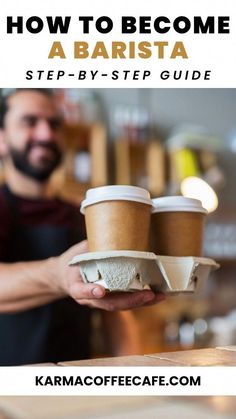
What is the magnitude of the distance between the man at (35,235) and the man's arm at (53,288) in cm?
1

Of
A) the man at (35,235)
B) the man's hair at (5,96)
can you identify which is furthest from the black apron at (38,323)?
the man's hair at (5,96)

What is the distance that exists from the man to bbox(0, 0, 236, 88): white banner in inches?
9.3

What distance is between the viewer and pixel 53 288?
2.88 feet

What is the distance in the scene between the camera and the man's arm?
0.73 metres

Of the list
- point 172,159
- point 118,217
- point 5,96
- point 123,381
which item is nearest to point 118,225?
point 118,217

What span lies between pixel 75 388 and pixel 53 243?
0.46 metres

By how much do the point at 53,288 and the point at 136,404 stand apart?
310 mm

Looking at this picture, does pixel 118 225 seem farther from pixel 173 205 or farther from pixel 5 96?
pixel 5 96

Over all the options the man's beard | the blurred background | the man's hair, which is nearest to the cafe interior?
the blurred background

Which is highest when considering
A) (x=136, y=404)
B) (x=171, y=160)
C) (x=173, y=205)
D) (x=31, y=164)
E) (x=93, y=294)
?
(x=171, y=160)

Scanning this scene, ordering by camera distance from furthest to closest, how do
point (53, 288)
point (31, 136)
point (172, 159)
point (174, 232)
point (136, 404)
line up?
1. point (172, 159)
2. point (31, 136)
3. point (53, 288)
4. point (174, 232)
5. point (136, 404)

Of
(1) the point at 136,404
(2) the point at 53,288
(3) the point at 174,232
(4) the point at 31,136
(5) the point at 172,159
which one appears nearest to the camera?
(1) the point at 136,404

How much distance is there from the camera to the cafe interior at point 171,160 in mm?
1920

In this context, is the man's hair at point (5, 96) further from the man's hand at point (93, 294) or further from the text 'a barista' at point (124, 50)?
the man's hand at point (93, 294)
